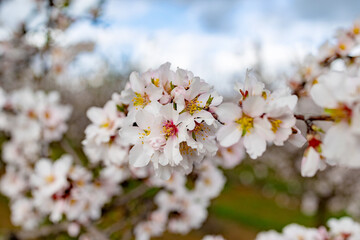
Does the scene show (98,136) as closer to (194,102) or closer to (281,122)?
(194,102)

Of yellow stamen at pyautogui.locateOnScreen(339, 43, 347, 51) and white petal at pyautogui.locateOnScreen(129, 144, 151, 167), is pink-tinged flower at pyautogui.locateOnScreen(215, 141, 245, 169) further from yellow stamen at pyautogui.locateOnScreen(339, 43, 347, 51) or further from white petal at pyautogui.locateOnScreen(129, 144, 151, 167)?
white petal at pyautogui.locateOnScreen(129, 144, 151, 167)

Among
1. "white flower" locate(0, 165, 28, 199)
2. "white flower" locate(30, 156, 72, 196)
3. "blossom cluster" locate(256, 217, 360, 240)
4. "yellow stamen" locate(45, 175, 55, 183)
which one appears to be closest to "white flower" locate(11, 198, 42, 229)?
"white flower" locate(0, 165, 28, 199)

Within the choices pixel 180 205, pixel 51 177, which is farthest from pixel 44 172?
pixel 180 205

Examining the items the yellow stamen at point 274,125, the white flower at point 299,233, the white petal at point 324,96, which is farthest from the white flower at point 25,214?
the white petal at point 324,96

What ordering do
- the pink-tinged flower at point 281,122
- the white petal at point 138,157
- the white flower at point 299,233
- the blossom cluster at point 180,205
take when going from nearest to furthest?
the pink-tinged flower at point 281,122
the white petal at point 138,157
the white flower at point 299,233
the blossom cluster at point 180,205

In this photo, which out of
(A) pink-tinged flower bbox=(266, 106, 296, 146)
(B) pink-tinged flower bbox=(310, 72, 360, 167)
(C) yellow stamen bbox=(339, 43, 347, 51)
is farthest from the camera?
(C) yellow stamen bbox=(339, 43, 347, 51)

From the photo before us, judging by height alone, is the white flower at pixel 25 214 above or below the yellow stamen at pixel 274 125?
below

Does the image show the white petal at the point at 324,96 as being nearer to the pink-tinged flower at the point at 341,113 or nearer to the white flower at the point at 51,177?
the pink-tinged flower at the point at 341,113

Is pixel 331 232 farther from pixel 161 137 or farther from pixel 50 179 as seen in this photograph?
pixel 50 179

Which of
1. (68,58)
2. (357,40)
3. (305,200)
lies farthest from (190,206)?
(305,200)
